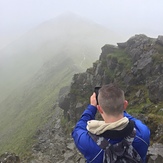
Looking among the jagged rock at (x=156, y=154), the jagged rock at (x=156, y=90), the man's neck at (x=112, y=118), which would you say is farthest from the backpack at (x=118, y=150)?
the jagged rock at (x=156, y=90)

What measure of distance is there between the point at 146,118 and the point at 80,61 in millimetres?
143080

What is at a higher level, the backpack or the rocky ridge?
the backpack

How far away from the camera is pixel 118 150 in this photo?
7.61 metres

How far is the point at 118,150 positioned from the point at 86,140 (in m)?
0.89

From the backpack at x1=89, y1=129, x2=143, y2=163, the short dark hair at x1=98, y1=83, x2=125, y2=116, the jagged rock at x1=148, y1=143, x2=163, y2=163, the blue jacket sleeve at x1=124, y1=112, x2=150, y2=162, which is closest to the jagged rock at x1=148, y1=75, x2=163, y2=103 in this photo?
the jagged rock at x1=148, y1=143, x2=163, y2=163

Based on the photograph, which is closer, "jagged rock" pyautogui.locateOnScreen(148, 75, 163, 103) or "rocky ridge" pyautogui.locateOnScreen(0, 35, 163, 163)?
"rocky ridge" pyautogui.locateOnScreen(0, 35, 163, 163)

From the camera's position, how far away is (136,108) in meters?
32.4

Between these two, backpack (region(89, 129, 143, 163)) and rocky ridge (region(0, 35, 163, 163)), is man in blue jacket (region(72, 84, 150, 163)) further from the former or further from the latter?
rocky ridge (region(0, 35, 163, 163))

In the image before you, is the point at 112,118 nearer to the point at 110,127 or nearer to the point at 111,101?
the point at 110,127

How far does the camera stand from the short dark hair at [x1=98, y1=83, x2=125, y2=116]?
7574mm

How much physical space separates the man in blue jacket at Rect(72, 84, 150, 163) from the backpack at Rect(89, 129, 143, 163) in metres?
0.10

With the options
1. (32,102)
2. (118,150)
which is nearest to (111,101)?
(118,150)

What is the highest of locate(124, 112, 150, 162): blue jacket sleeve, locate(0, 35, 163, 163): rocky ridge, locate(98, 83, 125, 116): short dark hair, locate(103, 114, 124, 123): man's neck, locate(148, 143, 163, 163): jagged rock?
locate(98, 83, 125, 116): short dark hair

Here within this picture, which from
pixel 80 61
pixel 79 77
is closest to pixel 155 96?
pixel 79 77
